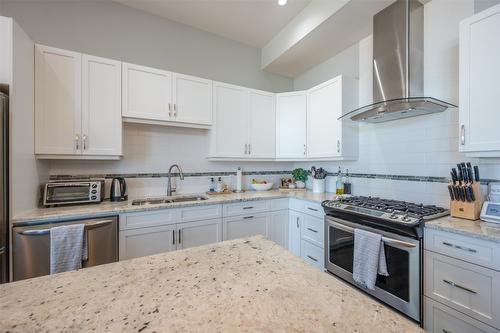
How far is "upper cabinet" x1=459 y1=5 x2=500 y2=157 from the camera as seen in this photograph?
143cm

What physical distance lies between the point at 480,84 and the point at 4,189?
129 inches

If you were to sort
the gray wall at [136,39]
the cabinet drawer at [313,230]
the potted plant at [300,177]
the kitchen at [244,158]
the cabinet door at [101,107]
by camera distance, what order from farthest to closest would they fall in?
the potted plant at [300,177]
the cabinet drawer at [313,230]
the gray wall at [136,39]
the cabinet door at [101,107]
the kitchen at [244,158]

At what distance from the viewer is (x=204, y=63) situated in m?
2.96

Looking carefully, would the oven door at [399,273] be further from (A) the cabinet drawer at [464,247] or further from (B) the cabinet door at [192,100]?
(B) the cabinet door at [192,100]

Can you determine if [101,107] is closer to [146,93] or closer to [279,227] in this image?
[146,93]

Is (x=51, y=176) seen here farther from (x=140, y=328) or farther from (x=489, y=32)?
(x=489, y=32)

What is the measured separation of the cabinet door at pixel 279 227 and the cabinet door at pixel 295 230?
0.06 meters

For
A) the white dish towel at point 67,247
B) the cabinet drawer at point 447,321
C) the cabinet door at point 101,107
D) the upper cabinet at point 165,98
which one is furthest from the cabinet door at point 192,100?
the cabinet drawer at point 447,321

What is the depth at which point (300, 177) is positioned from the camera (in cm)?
331

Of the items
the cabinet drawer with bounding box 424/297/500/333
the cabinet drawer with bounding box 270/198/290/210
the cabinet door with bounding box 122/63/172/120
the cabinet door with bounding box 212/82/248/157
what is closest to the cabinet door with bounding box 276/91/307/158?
the cabinet door with bounding box 212/82/248/157

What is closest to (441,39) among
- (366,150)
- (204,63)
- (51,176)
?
(366,150)

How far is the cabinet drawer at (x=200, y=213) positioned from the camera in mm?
2158

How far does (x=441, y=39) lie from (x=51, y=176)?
148 inches

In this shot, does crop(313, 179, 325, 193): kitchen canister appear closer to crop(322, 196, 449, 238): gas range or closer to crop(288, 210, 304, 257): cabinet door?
crop(288, 210, 304, 257): cabinet door
